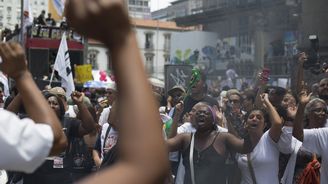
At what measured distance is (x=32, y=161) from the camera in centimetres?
166

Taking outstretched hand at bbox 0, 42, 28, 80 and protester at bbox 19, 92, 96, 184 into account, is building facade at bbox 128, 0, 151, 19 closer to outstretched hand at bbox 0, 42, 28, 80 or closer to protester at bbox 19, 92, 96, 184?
protester at bbox 19, 92, 96, 184

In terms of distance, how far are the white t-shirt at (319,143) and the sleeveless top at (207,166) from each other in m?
0.72

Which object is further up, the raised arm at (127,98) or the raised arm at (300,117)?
the raised arm at (127,98)

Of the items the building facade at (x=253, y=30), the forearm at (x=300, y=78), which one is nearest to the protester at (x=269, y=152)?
the forearm at (x=300, y=78)

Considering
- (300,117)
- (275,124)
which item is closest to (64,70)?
(275,124)

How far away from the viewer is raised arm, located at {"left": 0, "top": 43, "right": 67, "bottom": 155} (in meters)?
2.11

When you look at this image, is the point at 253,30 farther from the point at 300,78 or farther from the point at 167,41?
the point at 167,41

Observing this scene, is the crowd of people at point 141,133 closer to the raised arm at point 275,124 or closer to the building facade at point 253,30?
the raised arm at point 275,124

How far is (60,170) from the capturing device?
5613 mm

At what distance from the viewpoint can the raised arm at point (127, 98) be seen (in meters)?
1.30

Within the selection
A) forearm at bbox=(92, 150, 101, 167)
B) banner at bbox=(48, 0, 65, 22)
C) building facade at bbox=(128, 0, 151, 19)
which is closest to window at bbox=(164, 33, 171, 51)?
building facade at bbox=(128, 0, 151, 19)

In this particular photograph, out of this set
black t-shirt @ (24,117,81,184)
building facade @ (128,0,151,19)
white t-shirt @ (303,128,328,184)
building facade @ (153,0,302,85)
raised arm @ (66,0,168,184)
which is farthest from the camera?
building facade @ (128,0,151,19)

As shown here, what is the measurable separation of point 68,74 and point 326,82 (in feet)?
16.1

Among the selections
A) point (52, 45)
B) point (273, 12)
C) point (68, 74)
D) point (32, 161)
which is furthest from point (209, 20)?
point (32, 161)
